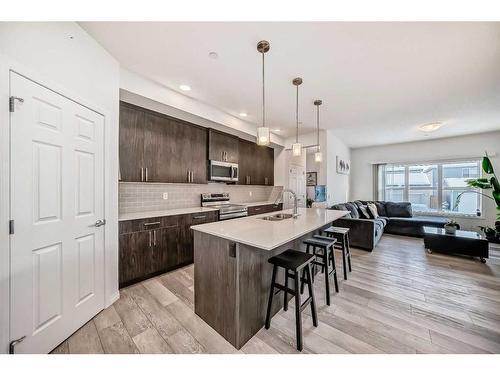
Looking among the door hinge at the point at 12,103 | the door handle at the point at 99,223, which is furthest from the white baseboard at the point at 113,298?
the door hinge at the point at 12,103

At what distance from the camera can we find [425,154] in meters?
5.62

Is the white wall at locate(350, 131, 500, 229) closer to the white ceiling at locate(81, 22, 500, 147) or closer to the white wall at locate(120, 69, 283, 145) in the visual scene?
the white ceiling at locate(81, 22, 500, 147)

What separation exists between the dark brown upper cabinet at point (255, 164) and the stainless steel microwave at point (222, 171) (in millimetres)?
268

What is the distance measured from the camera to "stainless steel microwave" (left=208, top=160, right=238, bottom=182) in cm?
362

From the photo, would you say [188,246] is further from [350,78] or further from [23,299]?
[350,78]

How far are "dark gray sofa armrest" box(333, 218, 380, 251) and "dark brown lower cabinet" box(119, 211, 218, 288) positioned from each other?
121 inches

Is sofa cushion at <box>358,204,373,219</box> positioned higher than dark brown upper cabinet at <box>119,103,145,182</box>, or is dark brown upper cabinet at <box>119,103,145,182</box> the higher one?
dark brown upper cabinet at <box>119,103,145,182</box>

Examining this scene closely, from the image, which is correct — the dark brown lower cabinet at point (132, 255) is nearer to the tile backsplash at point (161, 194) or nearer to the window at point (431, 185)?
the tile backsplash at point (161, 194)

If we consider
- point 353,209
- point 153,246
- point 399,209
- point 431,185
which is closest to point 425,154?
point 431,185

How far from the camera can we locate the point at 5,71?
46.5 inches

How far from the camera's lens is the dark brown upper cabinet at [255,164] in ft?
14.4

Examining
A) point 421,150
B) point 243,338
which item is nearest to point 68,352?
point 243,338

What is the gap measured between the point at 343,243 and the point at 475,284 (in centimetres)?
167

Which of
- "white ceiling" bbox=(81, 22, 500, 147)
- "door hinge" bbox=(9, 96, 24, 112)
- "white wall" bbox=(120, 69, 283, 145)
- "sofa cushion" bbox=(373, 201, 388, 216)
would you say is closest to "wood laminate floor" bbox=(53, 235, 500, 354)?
"door hinge" bbox=(9, 96, 24, 112)
